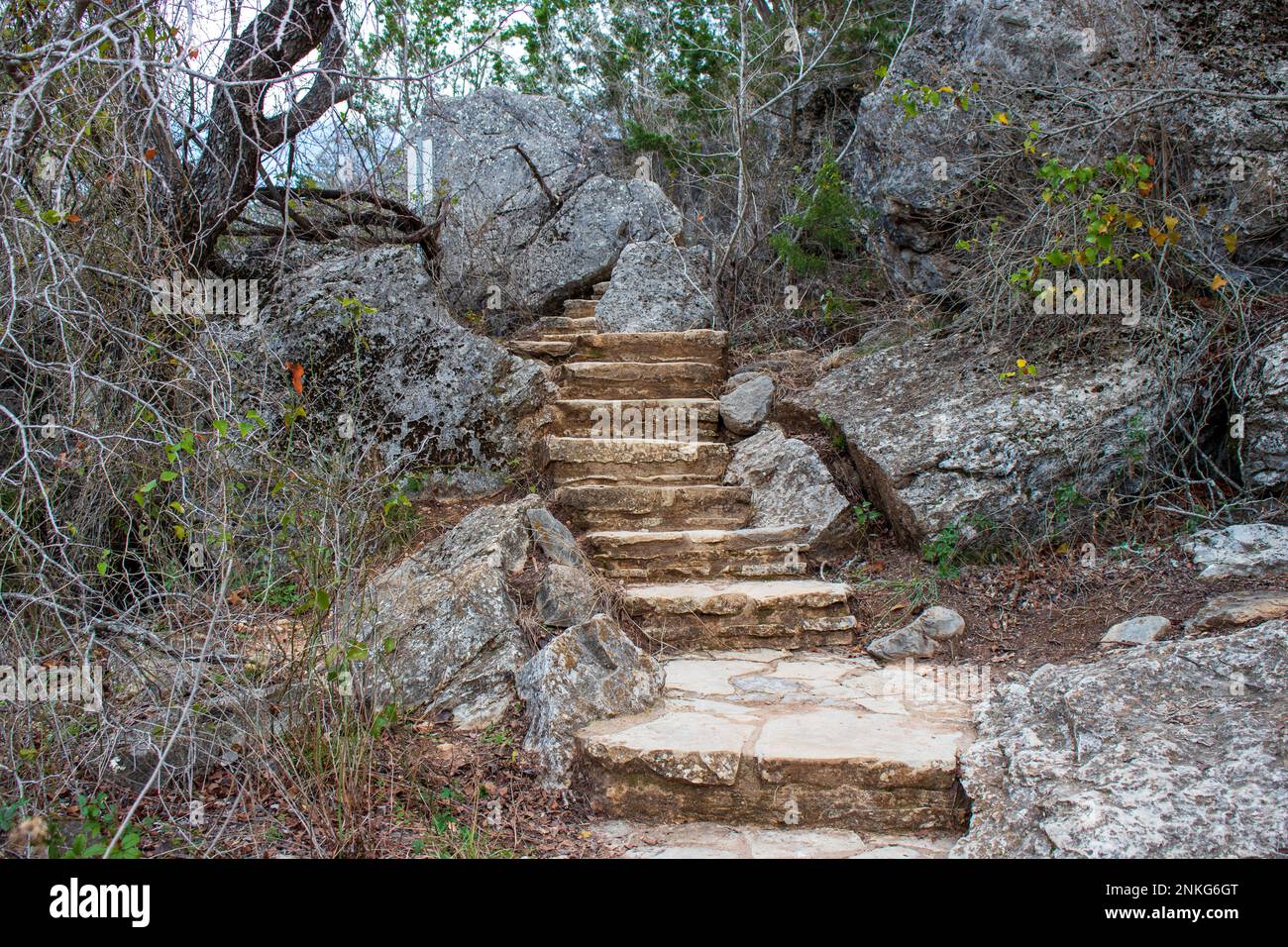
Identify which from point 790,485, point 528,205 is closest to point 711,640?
point 790,485

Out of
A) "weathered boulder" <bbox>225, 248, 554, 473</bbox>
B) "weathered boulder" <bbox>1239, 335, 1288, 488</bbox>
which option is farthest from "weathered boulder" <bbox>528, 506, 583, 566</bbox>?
"weathered boulder" <bbox>1239, 335, 1288, 488</bbox>

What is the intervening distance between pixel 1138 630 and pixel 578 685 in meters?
2.43

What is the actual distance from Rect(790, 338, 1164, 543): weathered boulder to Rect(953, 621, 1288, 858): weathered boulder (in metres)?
1.48

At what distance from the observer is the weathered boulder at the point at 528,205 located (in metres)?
8.11

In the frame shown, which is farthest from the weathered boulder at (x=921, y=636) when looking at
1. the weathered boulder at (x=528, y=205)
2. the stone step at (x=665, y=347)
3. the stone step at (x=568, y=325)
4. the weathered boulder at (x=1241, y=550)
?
the weathered boulder at (x=528, y=205)

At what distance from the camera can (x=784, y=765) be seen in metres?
3.11

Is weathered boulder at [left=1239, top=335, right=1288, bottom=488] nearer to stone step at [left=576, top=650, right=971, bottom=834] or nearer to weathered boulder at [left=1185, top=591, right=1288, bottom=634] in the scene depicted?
weathered boulder at [left=1185, top=591, right=1288, bottom=634]

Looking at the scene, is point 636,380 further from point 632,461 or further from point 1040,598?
point 1040,598

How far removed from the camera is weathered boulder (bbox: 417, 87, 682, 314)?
26.6 ft

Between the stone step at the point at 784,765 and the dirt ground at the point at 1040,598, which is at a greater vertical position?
the dirt ground at the point at 1040,598

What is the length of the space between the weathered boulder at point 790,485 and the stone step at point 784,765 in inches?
66.1

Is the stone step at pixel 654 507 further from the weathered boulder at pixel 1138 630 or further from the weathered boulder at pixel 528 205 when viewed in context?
the weathered boulder at pixel 528 205
